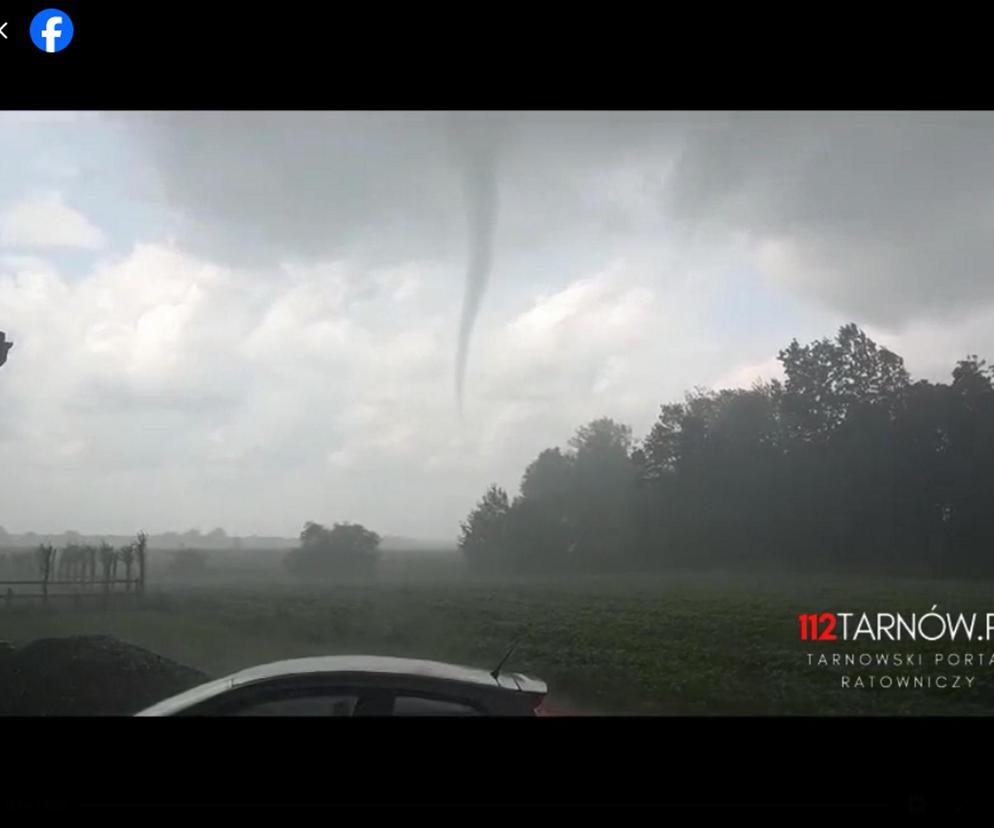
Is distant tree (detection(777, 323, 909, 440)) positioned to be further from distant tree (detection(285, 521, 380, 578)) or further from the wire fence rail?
the wire fence rail

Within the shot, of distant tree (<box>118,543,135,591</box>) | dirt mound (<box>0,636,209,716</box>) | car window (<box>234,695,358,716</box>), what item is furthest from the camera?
distant tree (<box>118,543,135,591</box>)

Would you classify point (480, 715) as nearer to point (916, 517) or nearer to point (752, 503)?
point (752, 503)

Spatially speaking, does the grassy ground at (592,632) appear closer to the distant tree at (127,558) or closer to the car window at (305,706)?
the distant tree at (127,558)

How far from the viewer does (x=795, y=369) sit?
340 centimetres

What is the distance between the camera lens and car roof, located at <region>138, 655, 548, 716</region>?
3041 millimetres

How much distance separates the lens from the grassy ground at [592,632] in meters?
3.23

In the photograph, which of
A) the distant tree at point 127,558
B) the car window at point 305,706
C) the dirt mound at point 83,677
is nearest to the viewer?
the car window at point 305,706

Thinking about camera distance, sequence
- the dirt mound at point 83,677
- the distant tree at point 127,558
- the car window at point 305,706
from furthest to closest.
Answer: the distant tree at point 127,558
the dirt mound at point 83,677
the car window at point 305,706

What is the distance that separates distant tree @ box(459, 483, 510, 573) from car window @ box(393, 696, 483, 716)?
586mm

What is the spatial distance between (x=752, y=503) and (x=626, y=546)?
1.68 ft
